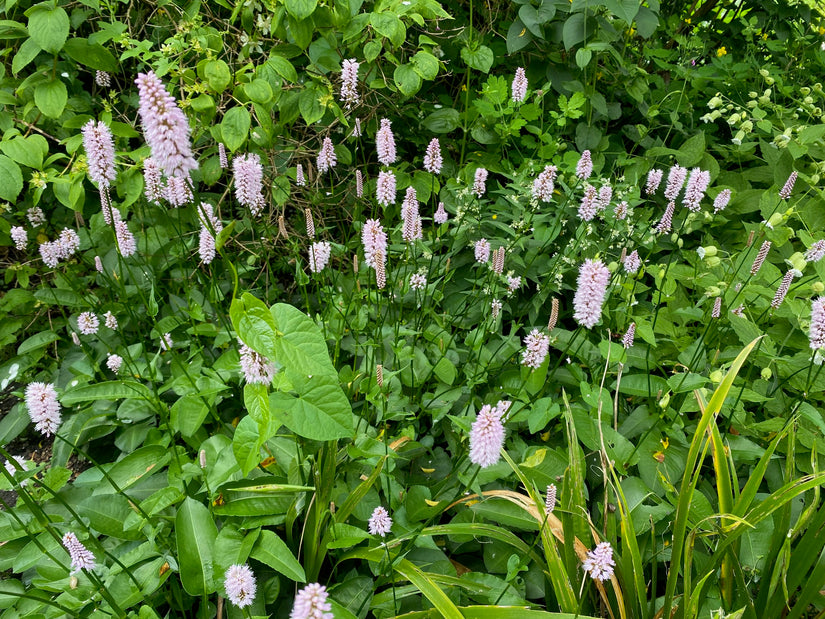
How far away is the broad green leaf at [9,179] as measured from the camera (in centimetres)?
248

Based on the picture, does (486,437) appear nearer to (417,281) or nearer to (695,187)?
(417,281)

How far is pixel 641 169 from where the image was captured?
3.30 meters

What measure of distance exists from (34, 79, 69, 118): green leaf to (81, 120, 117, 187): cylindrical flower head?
47.0 inches

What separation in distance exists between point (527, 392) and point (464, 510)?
506 millimetres

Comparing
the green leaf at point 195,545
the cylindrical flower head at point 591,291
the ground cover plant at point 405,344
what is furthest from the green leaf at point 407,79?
the green leaf at point 195,545

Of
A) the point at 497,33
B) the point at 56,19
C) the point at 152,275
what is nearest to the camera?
the point at 56,19

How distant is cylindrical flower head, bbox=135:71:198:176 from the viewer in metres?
1.24

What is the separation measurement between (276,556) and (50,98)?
232 cm

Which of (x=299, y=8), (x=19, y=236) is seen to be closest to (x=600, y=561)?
(x=299, y=8)

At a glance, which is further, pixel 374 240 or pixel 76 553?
pixel 374 240

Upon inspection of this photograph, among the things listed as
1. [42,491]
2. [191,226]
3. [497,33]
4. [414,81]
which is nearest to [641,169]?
[497,33]

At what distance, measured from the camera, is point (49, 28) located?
8.19 ft

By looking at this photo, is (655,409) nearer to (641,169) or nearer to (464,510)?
(464,510)

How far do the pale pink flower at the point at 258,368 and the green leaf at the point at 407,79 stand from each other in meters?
1.69
